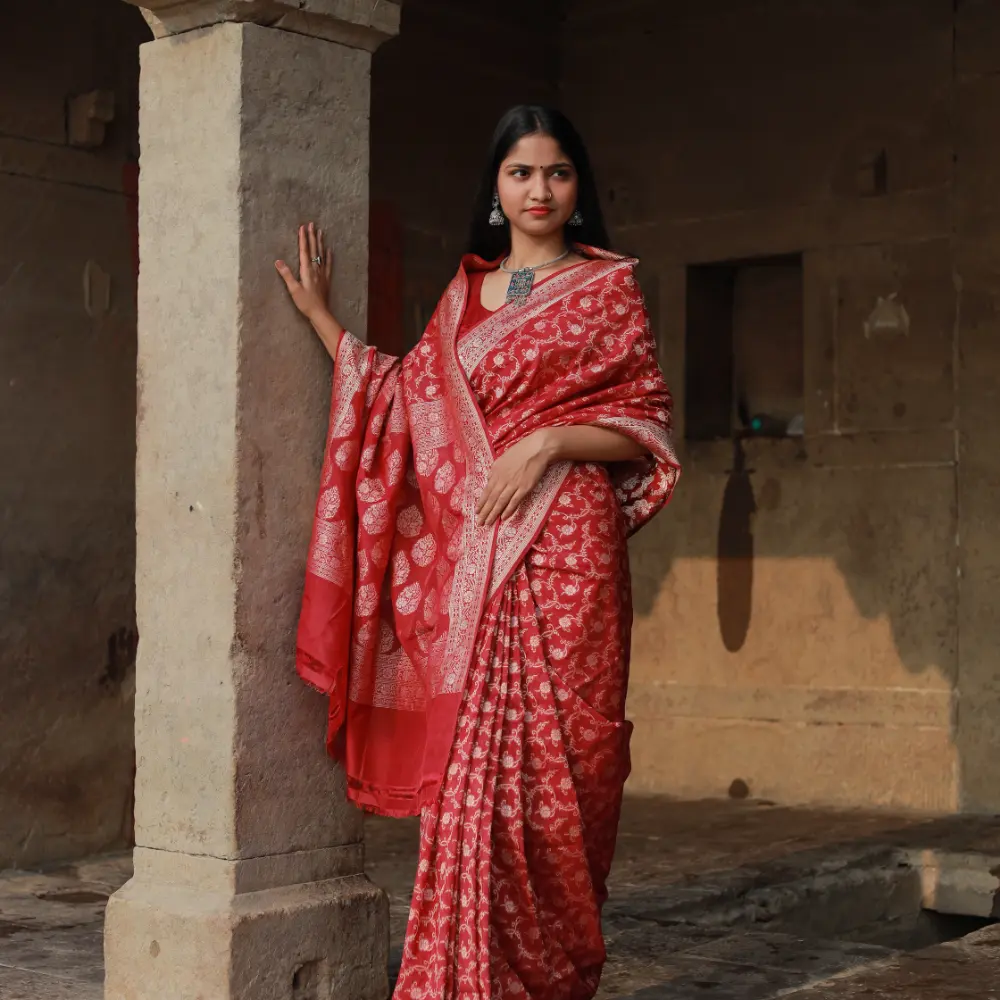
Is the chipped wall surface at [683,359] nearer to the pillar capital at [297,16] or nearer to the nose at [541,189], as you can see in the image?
the pillar capital at [297,16]

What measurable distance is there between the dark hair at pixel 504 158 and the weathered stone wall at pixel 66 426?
2368 mm

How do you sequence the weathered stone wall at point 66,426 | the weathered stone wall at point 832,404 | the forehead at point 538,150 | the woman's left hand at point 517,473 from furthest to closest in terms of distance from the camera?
the weathered stone wall at point 832,404, the weathered stone wall at point 66,426, the forehead at point 538,150, the woman's left hand at point 517,473

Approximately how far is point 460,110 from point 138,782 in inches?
169

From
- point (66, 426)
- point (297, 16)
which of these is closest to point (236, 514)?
point (297, 16)

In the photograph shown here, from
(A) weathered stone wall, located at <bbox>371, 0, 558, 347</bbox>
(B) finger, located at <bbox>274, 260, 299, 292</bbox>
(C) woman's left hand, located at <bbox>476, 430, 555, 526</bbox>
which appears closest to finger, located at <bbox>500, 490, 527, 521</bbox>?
(C) woman's left hand, located at <bbox>476, 430, 555, 526</bbox>

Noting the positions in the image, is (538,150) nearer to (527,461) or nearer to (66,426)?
(527,461)

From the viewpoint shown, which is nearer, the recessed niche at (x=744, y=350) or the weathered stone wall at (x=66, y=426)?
the weathered stone wall at (x=66, y=426)

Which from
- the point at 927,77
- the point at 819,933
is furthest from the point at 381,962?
the point at 927,77

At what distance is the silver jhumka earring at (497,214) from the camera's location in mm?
3889

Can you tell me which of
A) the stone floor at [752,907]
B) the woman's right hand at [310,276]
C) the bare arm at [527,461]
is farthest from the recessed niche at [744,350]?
the bare arm at [527,461]

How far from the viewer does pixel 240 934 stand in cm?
369

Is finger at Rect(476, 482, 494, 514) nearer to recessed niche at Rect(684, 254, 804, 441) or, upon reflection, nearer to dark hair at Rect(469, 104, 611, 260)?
dark hair at Rect(469, 104, 611, 260)

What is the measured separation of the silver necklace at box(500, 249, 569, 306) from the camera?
3787 millimetres

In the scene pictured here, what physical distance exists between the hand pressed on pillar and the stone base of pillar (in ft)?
3.71
